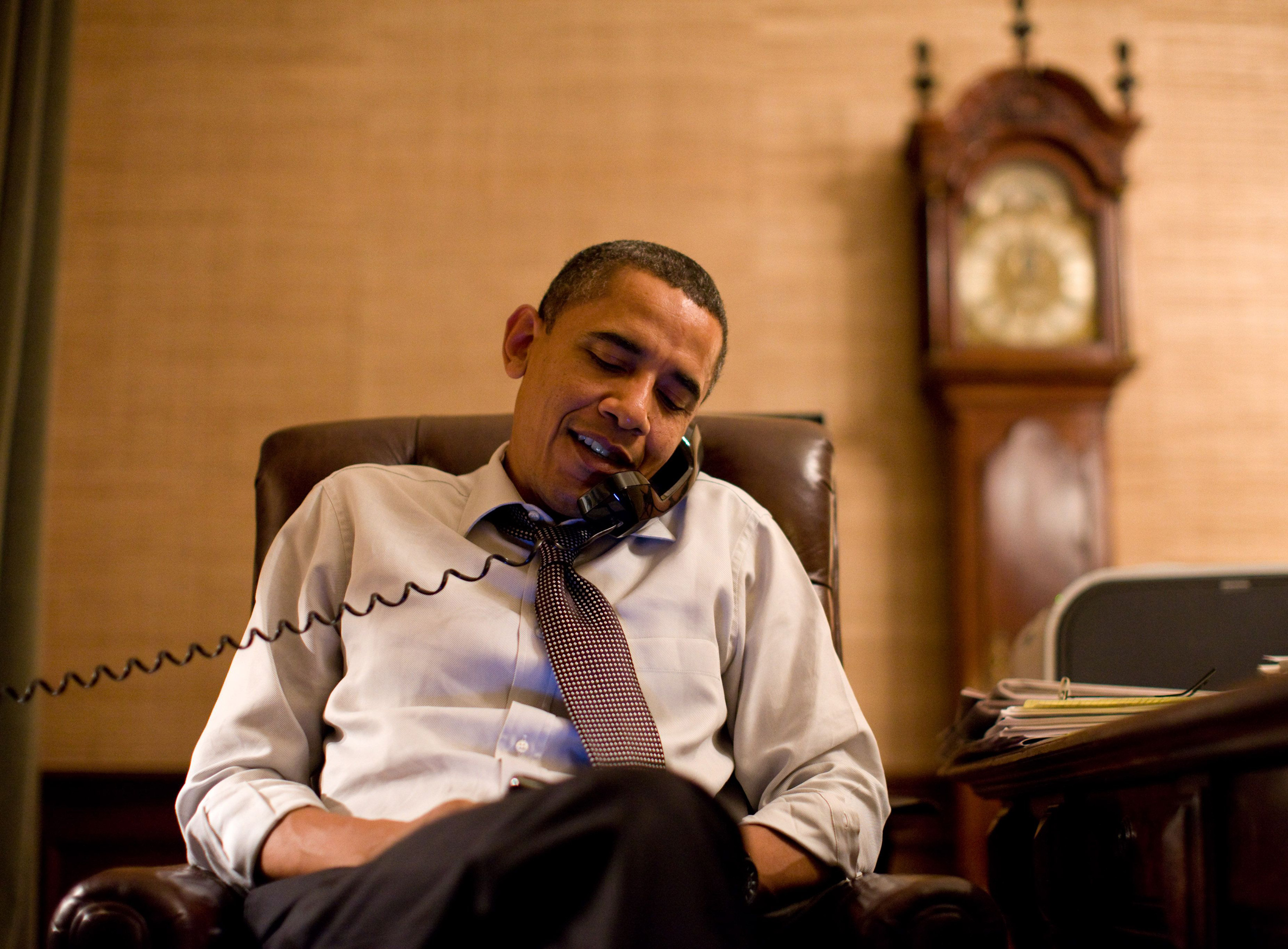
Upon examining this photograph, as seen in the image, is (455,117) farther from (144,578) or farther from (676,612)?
(676,612)

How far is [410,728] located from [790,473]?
0.63 meters

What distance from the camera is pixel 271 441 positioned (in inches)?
59.4

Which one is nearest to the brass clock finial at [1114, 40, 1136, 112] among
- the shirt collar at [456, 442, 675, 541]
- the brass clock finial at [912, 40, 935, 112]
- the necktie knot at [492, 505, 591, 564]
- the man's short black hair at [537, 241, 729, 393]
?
the brass clock finial at [912, 40, 935, 112]

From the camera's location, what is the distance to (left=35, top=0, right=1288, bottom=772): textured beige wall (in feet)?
8.20

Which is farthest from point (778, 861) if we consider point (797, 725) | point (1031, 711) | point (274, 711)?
point (274, 711)

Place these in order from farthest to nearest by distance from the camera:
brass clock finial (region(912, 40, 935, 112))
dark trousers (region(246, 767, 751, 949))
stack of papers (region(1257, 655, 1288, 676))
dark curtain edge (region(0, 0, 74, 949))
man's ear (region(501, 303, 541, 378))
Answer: brass clock finial (region(912, 40, 935, 112)) < dark curtain edge (region(0, 0, 74, 949)) < man's ear (region(501, 303, 541, 378)) < stack of papers (region(1257, 655, 1288, 676)) < dark trousers (region(246, 767, 751, 949))

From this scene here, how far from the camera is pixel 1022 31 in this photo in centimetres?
245

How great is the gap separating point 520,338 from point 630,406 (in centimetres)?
25

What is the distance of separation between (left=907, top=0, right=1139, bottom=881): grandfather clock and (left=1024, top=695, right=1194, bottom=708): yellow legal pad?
121 centimetres

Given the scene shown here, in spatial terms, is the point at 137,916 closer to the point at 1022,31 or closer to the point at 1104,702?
the point at 1104,702

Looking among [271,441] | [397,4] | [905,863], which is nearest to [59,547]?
[271,441]

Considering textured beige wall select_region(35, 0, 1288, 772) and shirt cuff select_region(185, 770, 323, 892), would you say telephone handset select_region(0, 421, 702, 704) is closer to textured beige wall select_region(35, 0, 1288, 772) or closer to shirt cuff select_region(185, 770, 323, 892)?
shirt cuff select_region(185, 770, 323, 892)

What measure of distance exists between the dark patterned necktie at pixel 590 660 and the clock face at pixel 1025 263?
157 cm

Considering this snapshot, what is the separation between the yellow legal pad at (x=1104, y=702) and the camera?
1048 millimetres
